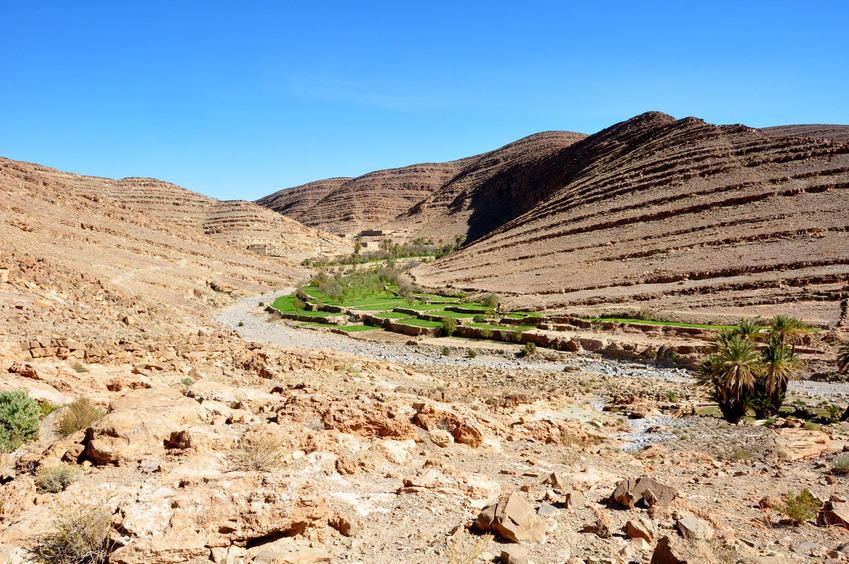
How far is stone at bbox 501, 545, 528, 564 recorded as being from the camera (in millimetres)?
4605

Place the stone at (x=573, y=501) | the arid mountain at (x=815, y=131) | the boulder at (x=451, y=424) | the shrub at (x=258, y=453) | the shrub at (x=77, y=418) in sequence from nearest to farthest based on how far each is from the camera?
the shrub at (x=258, y=453) → the stone at (x=573, y=501) → the shrub at (x=77, y=418) → the boulder at (x=451, y=424) → the arid mountain at (x=815, y=131)

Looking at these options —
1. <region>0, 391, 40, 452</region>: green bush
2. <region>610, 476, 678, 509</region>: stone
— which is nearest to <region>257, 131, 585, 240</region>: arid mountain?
<region>610, 476, 678, 509</region>: stone

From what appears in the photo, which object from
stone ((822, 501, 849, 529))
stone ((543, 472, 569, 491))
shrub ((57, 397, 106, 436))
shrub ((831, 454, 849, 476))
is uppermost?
shrub ((57, 397, 106, 436))

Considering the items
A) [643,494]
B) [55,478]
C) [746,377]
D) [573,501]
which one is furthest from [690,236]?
[55,478]

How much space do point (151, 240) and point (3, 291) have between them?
1376 inches

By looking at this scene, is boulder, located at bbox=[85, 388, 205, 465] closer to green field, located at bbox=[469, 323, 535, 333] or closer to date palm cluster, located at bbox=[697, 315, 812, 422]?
date palm cluster, located at bbox=[697, 315, 812, 422]

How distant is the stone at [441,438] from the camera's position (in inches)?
334

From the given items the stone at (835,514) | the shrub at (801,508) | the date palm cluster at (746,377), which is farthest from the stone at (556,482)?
the date palm cluster at (746,377)

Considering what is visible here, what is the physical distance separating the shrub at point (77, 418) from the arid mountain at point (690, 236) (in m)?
27.3

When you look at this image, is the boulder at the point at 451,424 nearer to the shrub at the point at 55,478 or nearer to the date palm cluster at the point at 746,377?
the shrub at the point at 55,478

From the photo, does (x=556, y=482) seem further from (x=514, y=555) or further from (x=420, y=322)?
(x=420, y=322)

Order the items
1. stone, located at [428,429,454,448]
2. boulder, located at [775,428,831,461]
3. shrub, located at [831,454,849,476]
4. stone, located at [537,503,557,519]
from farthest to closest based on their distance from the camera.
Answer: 1. boulder, located at [775,428,831,461]
2. stone, located at [428,429,454,448]
3. shrub, located at [831,454,849,476]
4. stone, located at [537,503,557,519]

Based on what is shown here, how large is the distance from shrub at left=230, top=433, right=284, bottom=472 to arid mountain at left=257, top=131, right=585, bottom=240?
270 feet

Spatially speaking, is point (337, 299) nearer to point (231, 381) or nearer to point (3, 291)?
point (3, 291)
